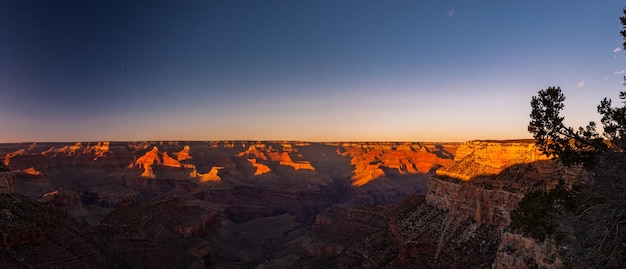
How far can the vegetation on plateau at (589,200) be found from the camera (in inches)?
639

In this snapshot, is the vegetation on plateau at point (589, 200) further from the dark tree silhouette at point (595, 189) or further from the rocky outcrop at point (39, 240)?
the rocky outcrop at point (39, 240)

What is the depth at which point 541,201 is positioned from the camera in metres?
26.7

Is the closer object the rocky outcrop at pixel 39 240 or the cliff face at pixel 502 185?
the cliff face at pixel 502 185

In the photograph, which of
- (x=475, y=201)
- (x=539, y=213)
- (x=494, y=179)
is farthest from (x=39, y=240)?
(x=494, y=179)

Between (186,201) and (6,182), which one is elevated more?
(6,182)

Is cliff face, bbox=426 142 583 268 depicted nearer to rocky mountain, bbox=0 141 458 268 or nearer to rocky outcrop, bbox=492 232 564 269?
rocky outcrop, bbox=492 232 564 269

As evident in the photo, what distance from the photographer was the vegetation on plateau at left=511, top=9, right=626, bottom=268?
16.2 m

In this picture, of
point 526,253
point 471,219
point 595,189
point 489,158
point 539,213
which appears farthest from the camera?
point 489,158

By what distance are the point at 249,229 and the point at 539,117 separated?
92.8 meters

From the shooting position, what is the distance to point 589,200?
2017cm

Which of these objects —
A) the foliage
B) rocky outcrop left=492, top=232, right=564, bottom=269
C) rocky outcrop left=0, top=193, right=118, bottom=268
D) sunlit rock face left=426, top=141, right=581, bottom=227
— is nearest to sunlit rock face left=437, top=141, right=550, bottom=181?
sunlit rock face left=426, top=141, right=581, bottom=227

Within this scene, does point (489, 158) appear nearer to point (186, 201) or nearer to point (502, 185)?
point (502, 185)

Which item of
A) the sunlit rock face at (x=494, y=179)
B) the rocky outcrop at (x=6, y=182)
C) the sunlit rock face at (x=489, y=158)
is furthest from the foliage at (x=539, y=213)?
the rocky outcrop at (x=6, y=182)

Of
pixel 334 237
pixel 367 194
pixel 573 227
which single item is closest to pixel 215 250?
pixel 334 237
